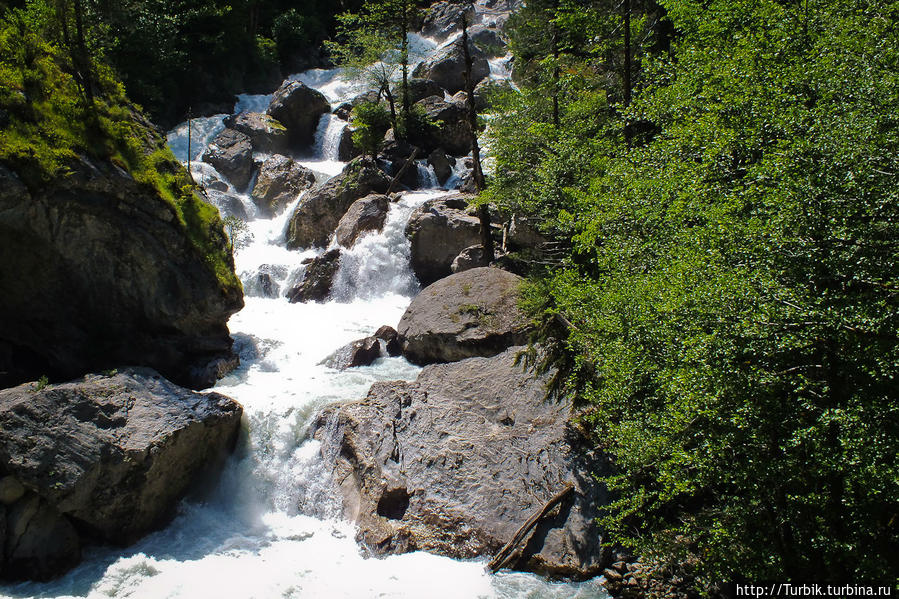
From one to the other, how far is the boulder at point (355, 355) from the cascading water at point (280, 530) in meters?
0.29

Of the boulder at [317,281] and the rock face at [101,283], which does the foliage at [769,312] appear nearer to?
the rock face at [101,283]

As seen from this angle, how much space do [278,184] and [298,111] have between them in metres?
Result: 8.16

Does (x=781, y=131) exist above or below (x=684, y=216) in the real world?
above

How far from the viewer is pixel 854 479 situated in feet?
20.1

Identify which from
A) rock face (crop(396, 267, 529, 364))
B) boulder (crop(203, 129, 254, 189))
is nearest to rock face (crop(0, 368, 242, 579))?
rock face (crop(396, 267, 529, 364))

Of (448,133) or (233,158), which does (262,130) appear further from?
(448,133)

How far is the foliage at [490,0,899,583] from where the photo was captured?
20.6ft

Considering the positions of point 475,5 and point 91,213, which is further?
point 475,5

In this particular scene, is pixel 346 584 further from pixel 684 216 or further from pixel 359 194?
pixel 359 194

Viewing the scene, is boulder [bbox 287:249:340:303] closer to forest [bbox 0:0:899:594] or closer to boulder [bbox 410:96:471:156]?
forest [bbox 0:0:899:594]

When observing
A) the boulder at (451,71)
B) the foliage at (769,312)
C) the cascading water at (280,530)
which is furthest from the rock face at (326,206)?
the foliage at (769,312)

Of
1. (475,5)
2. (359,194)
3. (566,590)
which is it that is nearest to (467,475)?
(566,590)

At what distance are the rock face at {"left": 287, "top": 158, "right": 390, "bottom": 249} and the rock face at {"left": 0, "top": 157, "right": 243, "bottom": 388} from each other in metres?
10.3

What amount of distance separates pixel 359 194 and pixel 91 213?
14.5 metres
